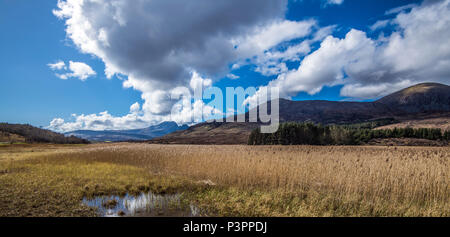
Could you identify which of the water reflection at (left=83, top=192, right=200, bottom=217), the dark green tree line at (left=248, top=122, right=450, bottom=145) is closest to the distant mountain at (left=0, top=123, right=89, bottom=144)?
the dark green tree line at (left=248, top=122, right=450, bottom=145)

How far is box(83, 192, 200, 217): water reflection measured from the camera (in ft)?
21.1

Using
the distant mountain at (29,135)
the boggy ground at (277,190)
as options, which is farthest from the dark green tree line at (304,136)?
the distant mountain at (29,135)

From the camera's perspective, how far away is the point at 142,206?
23.4ft

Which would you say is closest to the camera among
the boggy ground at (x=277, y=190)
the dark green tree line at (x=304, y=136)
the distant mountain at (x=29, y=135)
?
the boggy ground at (x=277, y=190)

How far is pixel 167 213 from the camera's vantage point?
6.48 metres

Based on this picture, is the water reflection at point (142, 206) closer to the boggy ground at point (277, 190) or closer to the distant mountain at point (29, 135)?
the boggy ground at point (277, 190)

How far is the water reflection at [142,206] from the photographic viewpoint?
21.1 feet

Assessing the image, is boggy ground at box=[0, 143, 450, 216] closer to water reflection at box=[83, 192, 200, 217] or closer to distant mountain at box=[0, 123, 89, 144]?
water reflection at box=[83, 192, 200, 217]

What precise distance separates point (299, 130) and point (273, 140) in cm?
1057

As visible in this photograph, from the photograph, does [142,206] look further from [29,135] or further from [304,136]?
[29,135]
